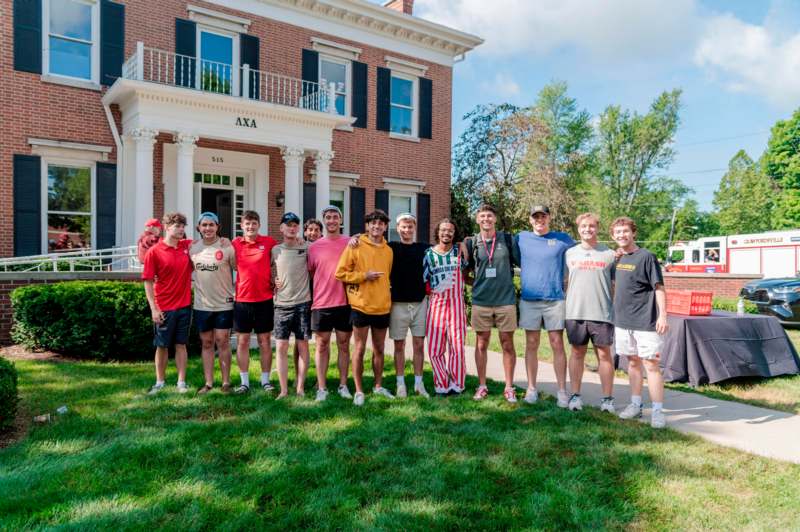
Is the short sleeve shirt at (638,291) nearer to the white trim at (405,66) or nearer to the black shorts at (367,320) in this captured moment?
the black shorts at (367,320)

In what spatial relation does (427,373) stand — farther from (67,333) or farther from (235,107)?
(235,107)

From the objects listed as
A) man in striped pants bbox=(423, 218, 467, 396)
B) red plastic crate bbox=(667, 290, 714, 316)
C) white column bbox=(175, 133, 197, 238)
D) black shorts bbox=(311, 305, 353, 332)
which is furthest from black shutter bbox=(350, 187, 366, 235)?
black shorts bbox=(311, 305, 353, 332)

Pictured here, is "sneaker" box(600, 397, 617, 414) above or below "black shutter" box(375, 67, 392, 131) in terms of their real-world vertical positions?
below

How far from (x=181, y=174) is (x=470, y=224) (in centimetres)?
988

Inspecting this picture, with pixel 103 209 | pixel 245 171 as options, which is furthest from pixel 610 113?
pixel 103 209

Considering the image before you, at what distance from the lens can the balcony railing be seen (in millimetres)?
11797

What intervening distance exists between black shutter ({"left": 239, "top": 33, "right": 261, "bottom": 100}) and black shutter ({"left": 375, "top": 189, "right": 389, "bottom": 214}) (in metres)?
4.05

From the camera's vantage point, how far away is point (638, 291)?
498 centimetres

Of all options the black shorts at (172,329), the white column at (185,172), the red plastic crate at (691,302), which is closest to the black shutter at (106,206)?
the white column at (185,172)

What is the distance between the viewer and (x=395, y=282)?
18.5ft

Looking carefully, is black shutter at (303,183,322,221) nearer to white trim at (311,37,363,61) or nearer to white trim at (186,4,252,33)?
white trim at (311,37,363,61)

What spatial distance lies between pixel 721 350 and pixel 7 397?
290 inches

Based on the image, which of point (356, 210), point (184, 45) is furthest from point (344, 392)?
point (184, 45)

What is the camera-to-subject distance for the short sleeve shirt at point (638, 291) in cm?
493
